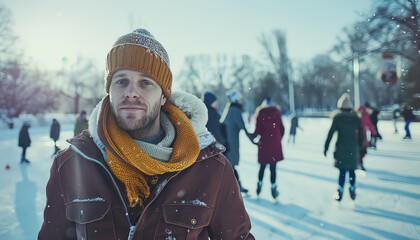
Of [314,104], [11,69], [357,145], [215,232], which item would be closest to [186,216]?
[215,232]

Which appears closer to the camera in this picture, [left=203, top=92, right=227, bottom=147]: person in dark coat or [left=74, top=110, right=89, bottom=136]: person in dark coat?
[left=203, top=92, right=227, bottom=147]: person in dark coat

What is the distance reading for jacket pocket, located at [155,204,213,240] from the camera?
1074 millimetres

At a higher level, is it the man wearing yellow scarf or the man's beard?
the man's beard

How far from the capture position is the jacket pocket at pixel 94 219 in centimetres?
106

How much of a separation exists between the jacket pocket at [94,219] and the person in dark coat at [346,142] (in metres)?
3.60

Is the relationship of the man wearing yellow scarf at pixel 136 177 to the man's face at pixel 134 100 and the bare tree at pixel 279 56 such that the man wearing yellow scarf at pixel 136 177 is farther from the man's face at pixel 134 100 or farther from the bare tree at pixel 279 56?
the bare tree at pixel 279 56

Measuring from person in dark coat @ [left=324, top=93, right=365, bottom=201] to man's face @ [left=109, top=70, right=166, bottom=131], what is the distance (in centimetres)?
337

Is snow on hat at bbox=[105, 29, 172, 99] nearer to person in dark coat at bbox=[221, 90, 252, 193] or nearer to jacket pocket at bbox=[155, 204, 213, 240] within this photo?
jacket pocket at bbox=[155, 204, 213, 240]

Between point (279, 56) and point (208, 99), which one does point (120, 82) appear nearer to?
point (208, 99)

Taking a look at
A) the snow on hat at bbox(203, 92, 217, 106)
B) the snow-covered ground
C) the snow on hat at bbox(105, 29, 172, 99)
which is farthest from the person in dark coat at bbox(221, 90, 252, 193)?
the snow on hat at bbox(105, 29, 172, 99)

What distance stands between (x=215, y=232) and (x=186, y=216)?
188 millimetres

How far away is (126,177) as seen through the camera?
110cm

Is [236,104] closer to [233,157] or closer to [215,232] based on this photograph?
[233,157]

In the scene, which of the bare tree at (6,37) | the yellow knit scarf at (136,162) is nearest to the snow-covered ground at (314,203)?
the yellow knit scarf at (136,162)
